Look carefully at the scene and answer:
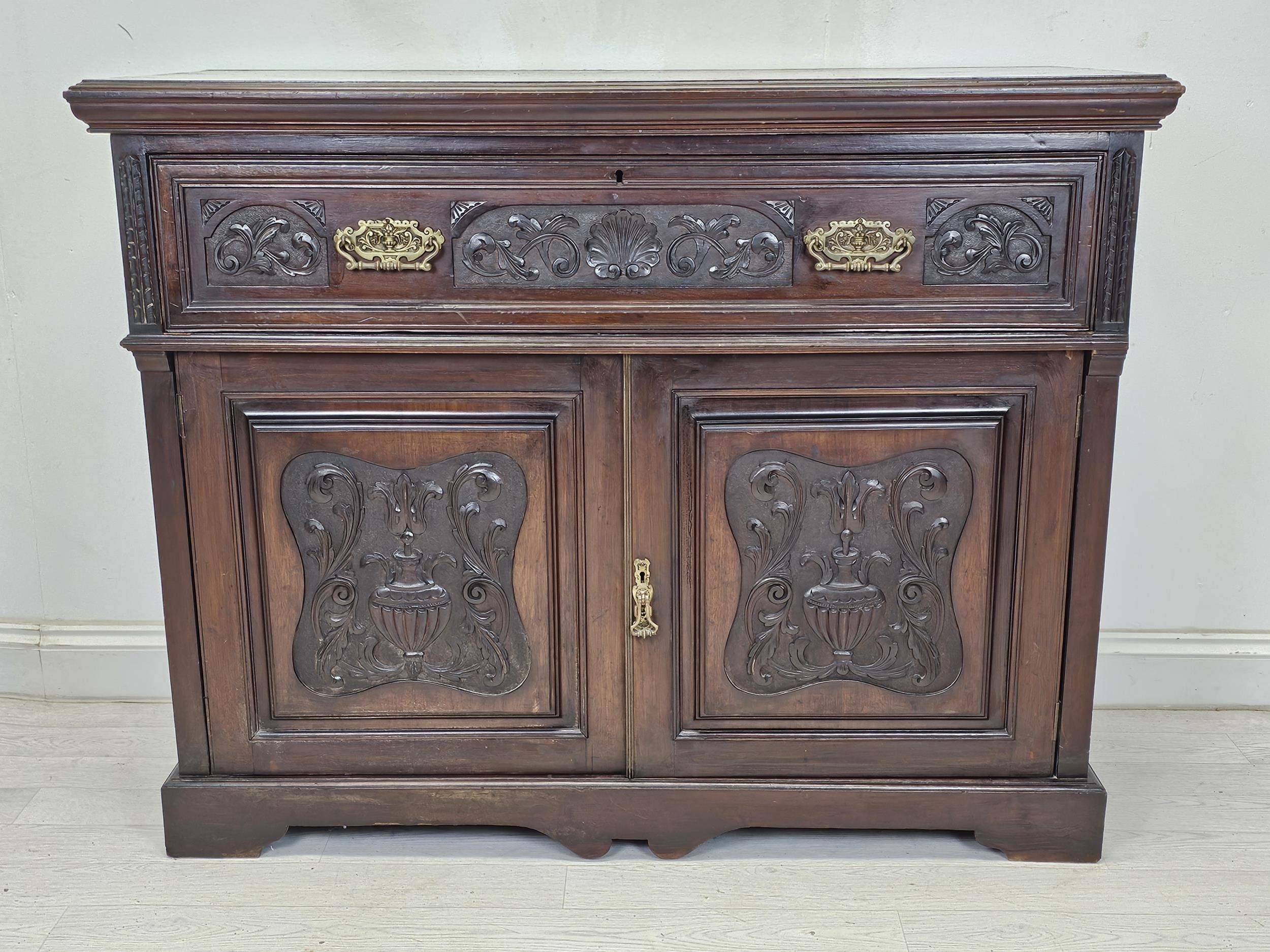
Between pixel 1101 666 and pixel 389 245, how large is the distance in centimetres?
168

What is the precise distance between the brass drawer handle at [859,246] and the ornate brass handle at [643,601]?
0.51m

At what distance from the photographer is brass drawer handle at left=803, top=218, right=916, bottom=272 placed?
166 cm

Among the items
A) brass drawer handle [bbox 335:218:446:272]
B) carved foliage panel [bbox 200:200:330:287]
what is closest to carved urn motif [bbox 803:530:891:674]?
brass drawer handle [bbox 335:218:446:272]

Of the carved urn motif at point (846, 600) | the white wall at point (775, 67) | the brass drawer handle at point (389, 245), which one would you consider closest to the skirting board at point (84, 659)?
the white wall at point (775, 67)

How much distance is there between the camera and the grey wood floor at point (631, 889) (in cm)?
173

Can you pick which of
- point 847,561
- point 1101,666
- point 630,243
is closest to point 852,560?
point 847,561

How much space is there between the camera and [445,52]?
7.41ft

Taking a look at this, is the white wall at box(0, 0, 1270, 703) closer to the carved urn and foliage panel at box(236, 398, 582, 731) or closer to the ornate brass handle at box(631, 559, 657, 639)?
the carved urn and foliage panel at box(236, 398, 582, 731)

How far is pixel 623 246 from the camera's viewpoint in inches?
66.1

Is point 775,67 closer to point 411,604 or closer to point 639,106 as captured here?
point 639,106

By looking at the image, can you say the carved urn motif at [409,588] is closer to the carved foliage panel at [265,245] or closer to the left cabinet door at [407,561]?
the left cabinet door at [407,561]

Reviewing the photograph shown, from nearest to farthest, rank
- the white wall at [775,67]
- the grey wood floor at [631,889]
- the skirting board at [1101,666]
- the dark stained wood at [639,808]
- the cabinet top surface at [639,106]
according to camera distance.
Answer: the cabinet top surface at [639,106]
the grey wood floor at [631,889]
the dark stained wood at [639,808]
the white wall at [775,67]
the skirting board at [1101,666]

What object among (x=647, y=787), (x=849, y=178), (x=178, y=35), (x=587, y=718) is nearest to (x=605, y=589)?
(x=587, y=718)

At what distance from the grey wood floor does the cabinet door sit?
16cm
